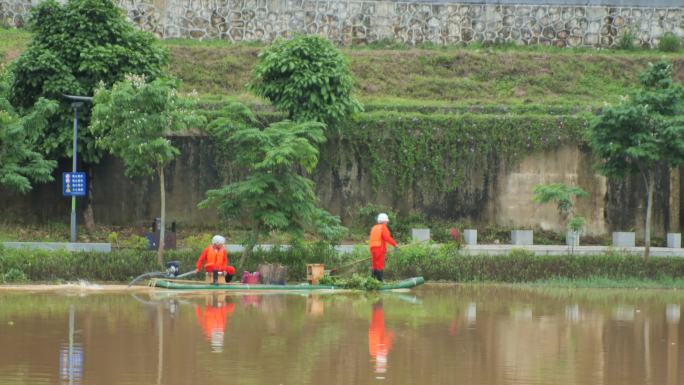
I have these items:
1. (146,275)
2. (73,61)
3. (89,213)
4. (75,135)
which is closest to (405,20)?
(73,61)

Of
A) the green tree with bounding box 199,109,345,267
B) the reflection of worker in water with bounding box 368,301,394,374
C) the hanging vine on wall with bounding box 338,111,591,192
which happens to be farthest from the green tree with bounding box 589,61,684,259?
the reflection of worker in water with bounding box 368,301,394,374

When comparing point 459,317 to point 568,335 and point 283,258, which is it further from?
point 283,258

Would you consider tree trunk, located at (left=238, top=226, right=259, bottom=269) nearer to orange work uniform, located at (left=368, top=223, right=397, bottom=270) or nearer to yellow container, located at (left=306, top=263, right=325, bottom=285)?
yellow container, located at (left=306, top=263, right=325, bottom=285)

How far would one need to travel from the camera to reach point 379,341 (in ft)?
55.2

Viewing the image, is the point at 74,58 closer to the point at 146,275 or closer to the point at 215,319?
the point at 146,275

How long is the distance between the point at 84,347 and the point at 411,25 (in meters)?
26.7

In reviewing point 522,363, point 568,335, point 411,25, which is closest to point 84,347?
point 522,363

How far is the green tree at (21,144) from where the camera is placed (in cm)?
2684

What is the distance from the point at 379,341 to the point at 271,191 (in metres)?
9.68

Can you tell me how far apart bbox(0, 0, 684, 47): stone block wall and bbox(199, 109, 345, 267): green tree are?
13.8m

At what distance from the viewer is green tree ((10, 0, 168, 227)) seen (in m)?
29.3

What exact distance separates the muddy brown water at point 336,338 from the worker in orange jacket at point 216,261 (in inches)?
32.3

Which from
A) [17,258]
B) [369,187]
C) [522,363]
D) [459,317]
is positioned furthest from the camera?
[369,187]

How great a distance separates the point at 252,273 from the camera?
83.6 feet
